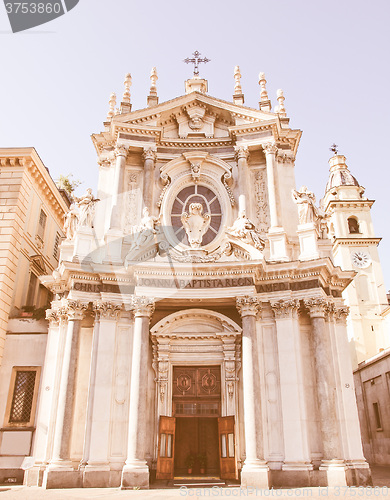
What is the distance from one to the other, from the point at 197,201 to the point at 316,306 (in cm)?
732

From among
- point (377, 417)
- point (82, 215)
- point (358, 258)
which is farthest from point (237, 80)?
point (358, 258)

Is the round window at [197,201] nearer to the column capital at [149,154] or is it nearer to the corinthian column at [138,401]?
the column capital at [149,154]

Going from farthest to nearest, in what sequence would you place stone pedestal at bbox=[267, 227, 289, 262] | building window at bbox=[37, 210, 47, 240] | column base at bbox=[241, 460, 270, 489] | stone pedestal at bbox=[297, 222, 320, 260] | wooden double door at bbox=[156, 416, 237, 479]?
building window at bbox=[37, 210, 47, 240] < stone pedestal at bbox=[267, 227, 289, 262] < stone pedestal at bbox=[297, 222, 320, 260] < wooden double door at bbox=[156, 416, 237, 479] < column base at bbox=[241, 460, 270, 489]

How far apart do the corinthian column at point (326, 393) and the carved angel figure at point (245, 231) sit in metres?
2.87

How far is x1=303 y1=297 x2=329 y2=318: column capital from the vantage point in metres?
17.0

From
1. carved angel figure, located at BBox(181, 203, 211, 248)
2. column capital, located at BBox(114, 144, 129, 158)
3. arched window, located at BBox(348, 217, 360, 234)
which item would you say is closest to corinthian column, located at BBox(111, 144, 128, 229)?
column capital, located at BBox(114, 144, 129, 158)

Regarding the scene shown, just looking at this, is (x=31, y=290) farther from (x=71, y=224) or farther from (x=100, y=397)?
(x=100, y=397)

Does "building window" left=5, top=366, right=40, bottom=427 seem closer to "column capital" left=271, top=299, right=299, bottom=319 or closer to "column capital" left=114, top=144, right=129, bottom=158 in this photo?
"column capital" left=114, top=144, right=129, bottom=158

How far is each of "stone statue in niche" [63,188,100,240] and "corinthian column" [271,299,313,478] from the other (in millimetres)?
8062

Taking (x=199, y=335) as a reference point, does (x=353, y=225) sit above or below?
above

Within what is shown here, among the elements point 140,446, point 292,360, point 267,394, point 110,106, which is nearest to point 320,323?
point 292,360

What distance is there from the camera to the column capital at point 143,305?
16984 mm

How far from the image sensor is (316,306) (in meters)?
17.0

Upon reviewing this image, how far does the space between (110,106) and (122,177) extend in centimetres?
492
